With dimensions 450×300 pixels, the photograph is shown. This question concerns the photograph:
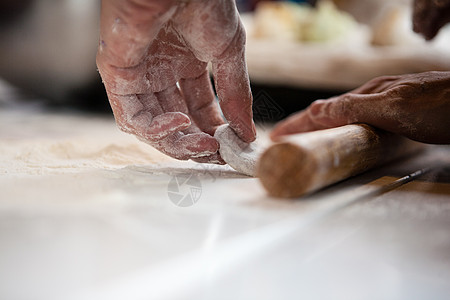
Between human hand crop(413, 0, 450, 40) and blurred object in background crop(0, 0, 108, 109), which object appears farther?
blurred object in background crop(0, 0, 108, 109)

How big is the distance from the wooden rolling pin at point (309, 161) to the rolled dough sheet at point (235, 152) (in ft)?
0.68

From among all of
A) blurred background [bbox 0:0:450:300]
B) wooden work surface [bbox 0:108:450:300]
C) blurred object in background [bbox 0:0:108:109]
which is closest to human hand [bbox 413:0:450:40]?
blurred background [bbox 0:0:450:300]

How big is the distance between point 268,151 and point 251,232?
19 centimetres

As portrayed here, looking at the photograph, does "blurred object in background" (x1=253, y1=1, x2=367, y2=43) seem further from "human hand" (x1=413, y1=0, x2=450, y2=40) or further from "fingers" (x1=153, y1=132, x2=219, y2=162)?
"fingers" (x1=153, y1=132, x2=219, y2=162)

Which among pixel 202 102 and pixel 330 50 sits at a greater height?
pixel 202 102

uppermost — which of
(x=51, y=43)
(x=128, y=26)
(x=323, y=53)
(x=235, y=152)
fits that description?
(x=128, y=26)

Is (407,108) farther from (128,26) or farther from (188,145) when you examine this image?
(128,26)

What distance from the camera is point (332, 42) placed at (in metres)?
3.20

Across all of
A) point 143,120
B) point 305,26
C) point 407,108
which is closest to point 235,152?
point 143,120

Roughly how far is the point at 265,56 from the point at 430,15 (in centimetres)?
146

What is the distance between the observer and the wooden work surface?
0.67 m

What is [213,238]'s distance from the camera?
79 cm

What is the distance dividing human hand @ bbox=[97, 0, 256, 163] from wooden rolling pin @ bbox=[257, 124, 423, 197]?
237mm

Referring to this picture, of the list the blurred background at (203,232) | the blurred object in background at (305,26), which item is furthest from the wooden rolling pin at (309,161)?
the blurred object in background at (305,26)
